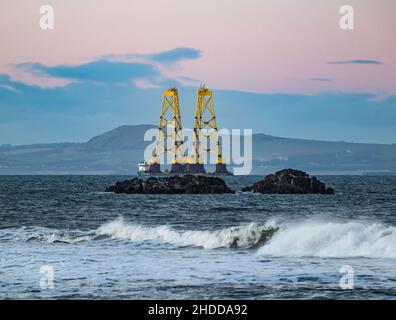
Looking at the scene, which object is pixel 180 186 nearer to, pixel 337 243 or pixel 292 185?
pixel 292 185

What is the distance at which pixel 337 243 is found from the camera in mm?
23031

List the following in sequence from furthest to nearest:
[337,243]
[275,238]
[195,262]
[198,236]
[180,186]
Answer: [180,186] < [198,236] < [275,238] < [337,243] < [195,262]

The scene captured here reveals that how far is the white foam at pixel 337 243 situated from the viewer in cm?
2198

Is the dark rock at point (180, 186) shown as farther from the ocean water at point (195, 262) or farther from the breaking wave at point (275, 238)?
the breaking wave at point (275, 238)

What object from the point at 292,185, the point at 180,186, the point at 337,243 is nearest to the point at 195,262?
the point at 337,243

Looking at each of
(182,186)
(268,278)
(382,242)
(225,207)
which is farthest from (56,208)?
(268,278)

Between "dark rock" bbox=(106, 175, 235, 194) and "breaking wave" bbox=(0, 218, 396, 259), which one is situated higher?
"dark rock" bbox=(106, 175, 235, 194)

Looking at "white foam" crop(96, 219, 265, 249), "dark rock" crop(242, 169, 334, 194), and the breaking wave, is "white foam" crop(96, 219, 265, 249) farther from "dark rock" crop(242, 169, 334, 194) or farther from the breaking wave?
"dark rock" crop(242, 169, 334, 194)

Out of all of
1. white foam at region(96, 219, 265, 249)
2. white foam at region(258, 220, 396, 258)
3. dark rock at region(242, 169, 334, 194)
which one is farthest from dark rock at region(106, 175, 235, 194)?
white foam at region(258, 220, 396, 258)

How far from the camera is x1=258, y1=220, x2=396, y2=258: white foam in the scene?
22.0 meters

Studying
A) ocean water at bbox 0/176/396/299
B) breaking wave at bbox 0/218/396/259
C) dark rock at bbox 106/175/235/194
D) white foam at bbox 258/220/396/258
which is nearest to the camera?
ocean water at bbox 0/176/396/299

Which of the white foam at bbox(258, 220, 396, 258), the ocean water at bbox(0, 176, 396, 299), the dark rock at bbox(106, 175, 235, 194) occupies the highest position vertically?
the dark rock at bbox(106, 175, 235, 194)

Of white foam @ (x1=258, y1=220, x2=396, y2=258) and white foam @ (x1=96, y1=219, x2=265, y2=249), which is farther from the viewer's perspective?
white foam @ (x1=96, y1=219, x2=265, y2=249)
